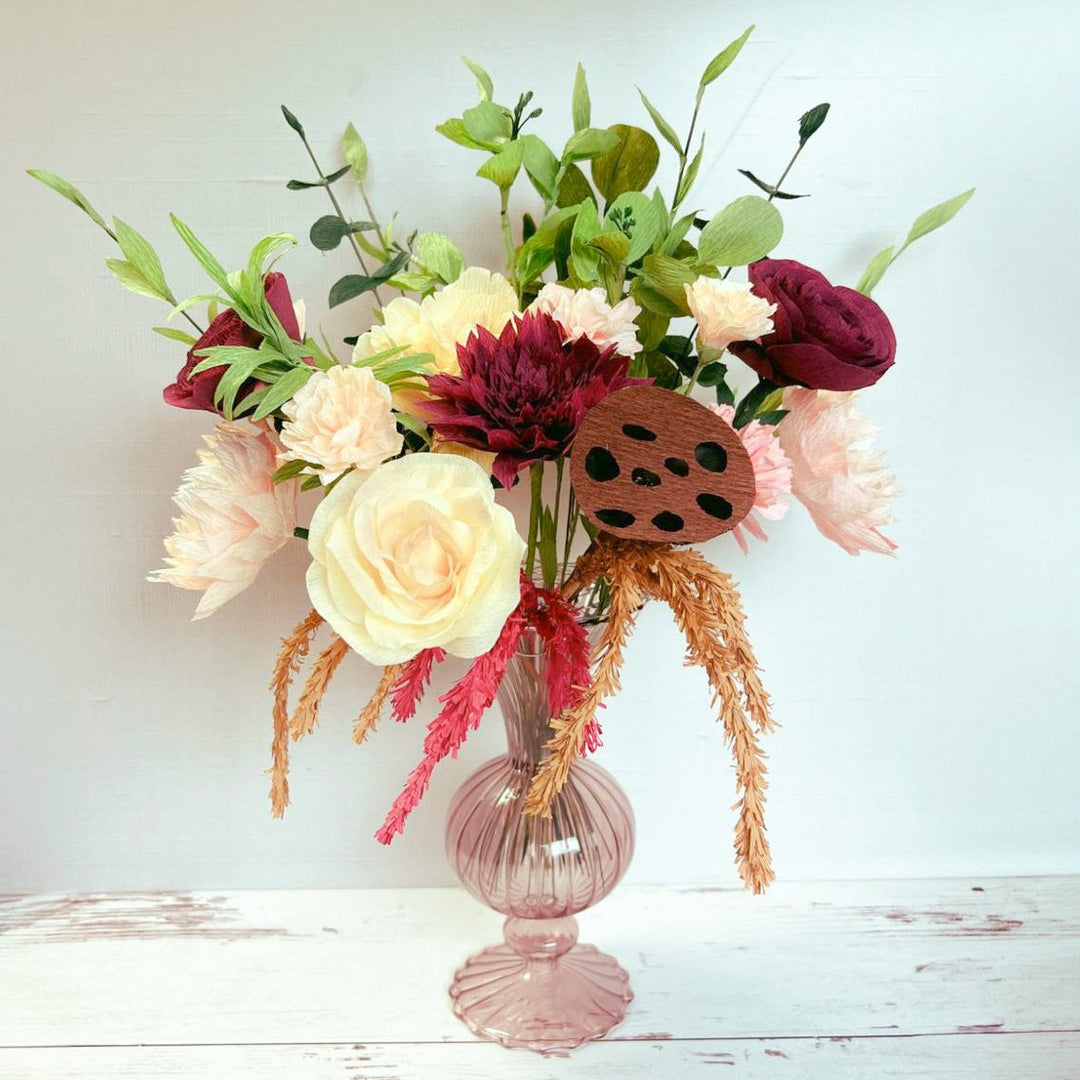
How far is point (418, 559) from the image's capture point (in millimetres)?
650

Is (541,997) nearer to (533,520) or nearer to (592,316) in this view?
(533,520)

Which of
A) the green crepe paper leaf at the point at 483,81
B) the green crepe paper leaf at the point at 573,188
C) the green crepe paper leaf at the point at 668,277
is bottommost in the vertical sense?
the green crepe paper leaf at the point at 668,277

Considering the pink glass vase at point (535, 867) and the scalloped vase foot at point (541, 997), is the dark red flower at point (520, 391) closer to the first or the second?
the pink glass vase at point (535, 867)

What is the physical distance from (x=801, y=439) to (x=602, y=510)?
0.63 feet

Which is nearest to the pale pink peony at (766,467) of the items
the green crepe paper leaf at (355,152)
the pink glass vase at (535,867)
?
the pink glass vase at (535,867)

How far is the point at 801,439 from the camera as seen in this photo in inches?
30.5

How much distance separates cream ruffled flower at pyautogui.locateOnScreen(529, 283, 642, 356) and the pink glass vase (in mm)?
242

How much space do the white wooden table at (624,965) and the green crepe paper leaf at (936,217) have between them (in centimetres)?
64

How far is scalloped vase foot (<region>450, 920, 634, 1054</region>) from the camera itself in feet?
2.75

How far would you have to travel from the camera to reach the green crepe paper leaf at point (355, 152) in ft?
2.97

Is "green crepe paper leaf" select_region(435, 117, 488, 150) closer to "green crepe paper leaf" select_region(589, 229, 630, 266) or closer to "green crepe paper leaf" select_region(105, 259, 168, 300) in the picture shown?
"green crepe paper leaf" select_region(589, 229, 630, 266)

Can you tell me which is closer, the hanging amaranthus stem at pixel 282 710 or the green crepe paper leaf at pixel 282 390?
the green crepe paper leaf at pixel 282 390

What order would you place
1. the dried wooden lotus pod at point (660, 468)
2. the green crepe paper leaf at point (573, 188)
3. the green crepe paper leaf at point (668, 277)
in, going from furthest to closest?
the green crepe paper leaf at point (573, 188) → the green crepe paper leaf at point (668, 277) → the dried wooden lotus pod at point (660, 468)

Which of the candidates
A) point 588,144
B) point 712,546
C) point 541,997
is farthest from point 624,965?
point 588,144
